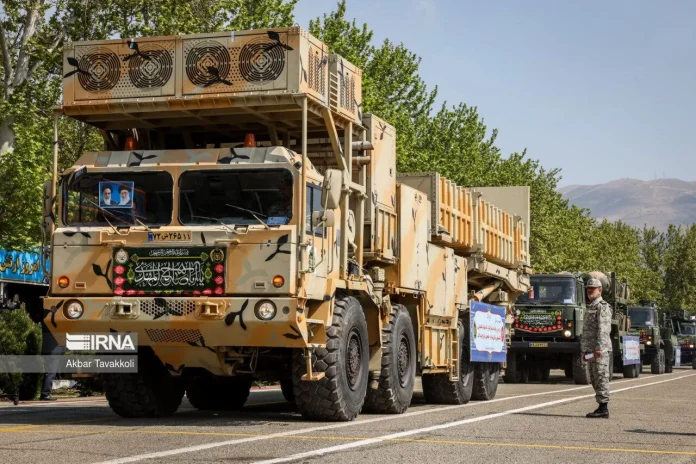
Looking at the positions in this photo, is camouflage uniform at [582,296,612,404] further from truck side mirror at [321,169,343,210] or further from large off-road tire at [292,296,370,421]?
truck side mirror at [321,169,343,210]

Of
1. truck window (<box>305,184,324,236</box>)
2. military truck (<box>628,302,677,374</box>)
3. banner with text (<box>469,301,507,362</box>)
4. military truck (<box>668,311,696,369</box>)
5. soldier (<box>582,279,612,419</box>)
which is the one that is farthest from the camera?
military truck (<box>668,311,696,369</box>)

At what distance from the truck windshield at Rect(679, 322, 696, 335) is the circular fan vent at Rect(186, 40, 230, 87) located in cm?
4732

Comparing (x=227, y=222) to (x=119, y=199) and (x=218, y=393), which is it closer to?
(x=119, y=199)

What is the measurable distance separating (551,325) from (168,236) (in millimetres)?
19190

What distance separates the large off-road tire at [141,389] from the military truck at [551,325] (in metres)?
17.2

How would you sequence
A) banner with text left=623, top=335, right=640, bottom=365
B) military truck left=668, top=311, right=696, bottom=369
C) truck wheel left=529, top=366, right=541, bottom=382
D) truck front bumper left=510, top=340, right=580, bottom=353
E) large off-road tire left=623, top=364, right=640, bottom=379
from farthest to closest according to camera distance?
military truck left=668, top=311, right=696, bottom=369 → large off-road tire left=623, top=364, right=640, bottom=379 → banner with text left=623, top=335, right=640, bottom=365 → truck wheel left=529, top=366, right=541, bottom=382 → truck front bumper left=510, top=340, right=580, bottom=353

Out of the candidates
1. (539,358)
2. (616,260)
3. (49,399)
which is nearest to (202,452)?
(49,399)

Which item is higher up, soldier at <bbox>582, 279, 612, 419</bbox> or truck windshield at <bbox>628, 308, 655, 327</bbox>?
truck windshield at <bbox>628, 308, 655, 327</bbox>

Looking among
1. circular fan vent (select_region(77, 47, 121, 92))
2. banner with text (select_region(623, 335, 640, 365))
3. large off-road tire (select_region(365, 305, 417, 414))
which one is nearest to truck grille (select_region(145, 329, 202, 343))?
circular fan vent (select_region(77, 47, 121, 92))

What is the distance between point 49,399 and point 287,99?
878cm

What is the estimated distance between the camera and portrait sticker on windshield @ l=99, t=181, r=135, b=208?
12.8 metres

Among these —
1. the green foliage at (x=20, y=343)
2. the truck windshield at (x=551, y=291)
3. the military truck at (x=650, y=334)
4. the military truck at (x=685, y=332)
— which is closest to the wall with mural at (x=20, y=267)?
the green foliage at (x=20, y=343)

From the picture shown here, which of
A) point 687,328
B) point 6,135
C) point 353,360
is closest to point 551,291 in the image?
point 6,135

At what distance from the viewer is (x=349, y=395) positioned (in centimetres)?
1321
